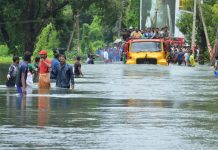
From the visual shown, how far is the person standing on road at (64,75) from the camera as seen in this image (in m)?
26.8

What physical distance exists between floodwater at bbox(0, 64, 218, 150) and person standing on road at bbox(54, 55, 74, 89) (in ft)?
0.97

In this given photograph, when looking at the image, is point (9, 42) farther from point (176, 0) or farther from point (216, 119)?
point (216, 119)

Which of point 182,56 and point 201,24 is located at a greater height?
point 201,24

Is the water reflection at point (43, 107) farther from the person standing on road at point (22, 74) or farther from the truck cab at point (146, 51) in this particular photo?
the truck cab at point (146, 51)

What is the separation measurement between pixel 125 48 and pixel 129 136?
40.4 meters

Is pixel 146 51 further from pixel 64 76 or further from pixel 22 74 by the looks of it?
pixel 22 74

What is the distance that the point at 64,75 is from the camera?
27.2 meters

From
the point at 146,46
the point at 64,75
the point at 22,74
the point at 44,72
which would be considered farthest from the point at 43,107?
the point at 146,46

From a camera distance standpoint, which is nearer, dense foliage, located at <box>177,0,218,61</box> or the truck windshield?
the truck windshield

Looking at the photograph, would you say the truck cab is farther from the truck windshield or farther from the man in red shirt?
the man in red shirt

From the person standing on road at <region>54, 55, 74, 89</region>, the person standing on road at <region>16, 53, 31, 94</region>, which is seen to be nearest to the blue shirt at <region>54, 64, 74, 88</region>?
the person standing on road at <region>54, 55, 74, 89</region>

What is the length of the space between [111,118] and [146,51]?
36.3m

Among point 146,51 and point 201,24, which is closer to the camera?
point 146,51

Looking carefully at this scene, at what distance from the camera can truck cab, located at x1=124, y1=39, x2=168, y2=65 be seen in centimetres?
5388
